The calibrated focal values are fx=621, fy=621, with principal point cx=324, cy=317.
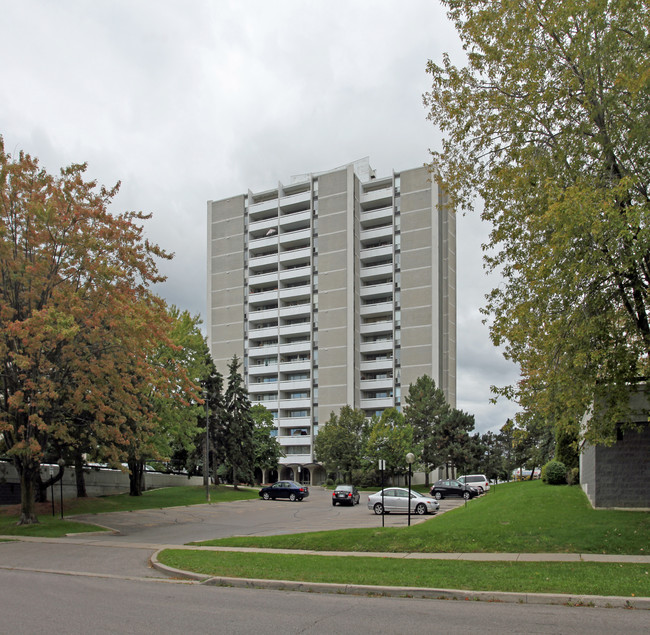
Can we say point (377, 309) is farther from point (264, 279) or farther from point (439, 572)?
point (439, 572)

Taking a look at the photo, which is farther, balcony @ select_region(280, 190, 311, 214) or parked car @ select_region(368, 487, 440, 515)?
balcony @ select_region(280, 190, 311, 214)

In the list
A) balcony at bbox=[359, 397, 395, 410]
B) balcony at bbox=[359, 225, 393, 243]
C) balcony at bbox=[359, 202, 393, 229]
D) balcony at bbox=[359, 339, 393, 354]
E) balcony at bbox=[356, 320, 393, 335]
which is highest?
balcony at bbox=[359, 202, 393, 229]

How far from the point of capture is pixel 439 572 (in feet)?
41.4

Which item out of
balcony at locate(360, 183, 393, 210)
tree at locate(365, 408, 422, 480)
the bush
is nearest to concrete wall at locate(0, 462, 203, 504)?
tree at locate(365, 408, 422, 480)

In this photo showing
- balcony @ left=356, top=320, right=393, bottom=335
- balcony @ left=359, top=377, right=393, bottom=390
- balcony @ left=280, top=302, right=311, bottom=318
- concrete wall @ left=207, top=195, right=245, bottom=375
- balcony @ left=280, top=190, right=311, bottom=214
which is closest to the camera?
balcony @ left=359, top=377, right=393, bottom=390

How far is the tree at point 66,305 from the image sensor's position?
80.8ft

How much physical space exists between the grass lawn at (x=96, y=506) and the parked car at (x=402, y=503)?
14.0 m

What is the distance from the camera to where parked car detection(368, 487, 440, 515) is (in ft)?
108

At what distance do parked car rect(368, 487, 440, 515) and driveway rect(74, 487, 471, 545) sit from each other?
49cm

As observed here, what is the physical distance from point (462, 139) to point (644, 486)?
12.4 metres

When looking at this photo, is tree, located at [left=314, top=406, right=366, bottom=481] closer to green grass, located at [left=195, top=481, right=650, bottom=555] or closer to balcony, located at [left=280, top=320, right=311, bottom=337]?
balcony, located at [left=280, top=320, right=311, bottom=337]

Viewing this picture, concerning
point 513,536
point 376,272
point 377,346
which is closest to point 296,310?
point 376,272

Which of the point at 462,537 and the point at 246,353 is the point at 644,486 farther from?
the point at 246,353

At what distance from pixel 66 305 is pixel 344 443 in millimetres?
51069
